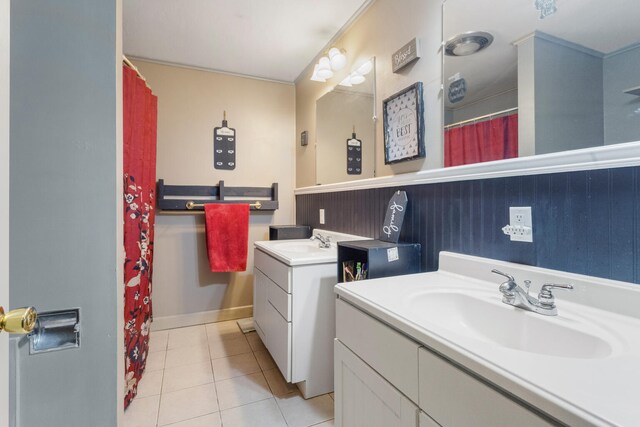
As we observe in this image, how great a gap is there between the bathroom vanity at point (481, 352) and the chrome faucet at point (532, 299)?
22 mm

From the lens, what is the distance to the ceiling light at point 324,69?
2.15 meters

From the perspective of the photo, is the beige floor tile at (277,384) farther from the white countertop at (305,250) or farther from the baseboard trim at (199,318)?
the baseboard trim at (199,318)

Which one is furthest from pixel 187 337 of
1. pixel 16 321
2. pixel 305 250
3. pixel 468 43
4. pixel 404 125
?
pixel 468 43

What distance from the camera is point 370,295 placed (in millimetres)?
942

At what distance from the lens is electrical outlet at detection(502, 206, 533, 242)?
0.97 m

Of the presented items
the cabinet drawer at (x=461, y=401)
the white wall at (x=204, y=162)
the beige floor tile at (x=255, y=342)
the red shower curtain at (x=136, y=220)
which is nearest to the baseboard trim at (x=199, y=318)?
the white wall at (x=204, y=162)

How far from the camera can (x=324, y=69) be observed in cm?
218

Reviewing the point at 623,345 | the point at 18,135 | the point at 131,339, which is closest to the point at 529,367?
the point at 623,345

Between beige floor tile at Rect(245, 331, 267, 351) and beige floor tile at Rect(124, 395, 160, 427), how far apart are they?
710mm

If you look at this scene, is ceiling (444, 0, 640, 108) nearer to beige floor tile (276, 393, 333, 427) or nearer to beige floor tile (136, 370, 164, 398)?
beige floor tile (276, 393, 333, 427)

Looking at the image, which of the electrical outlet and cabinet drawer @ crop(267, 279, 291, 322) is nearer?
the electrical outlet

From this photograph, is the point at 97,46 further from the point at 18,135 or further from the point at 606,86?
the point at 606,86

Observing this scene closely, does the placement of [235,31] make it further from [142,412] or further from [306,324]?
[142,412]

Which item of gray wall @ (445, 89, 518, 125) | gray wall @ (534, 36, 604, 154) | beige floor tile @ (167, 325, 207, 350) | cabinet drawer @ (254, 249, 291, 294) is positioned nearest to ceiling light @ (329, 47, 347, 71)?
gray wall @ (445, 89, 518, 125)
